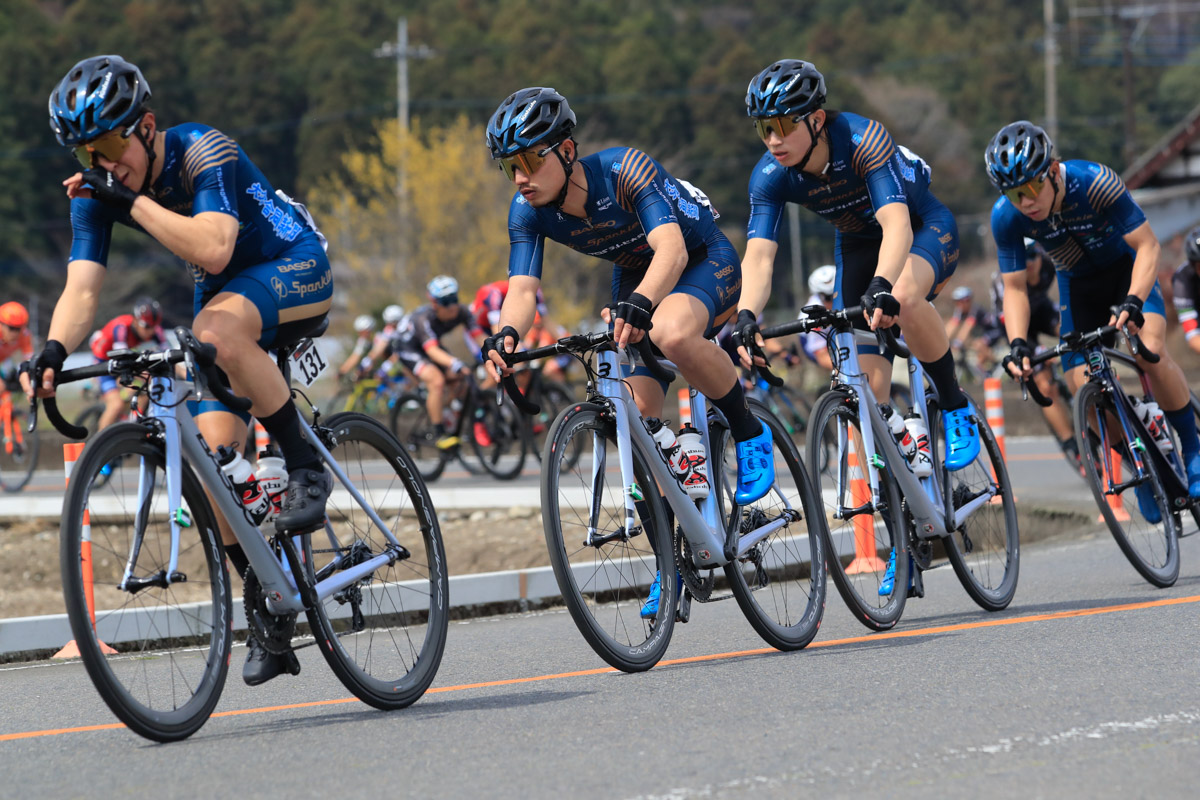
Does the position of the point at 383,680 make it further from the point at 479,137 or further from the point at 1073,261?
the point at 479,137

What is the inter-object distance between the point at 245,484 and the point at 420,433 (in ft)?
40.2

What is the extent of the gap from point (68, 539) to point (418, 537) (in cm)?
174

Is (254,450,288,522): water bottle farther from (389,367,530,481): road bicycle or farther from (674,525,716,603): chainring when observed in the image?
(389,367,530,481): road bicycle

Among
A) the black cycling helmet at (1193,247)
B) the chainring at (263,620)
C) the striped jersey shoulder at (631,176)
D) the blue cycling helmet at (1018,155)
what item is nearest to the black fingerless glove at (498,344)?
the striped jersey shoulder at (631,176)

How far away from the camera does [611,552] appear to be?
19.2ft

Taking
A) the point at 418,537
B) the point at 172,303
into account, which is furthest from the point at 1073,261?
the point at 172,303

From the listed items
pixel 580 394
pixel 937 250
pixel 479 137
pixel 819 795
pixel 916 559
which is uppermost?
pixel 479 137

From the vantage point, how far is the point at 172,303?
82938 millimetres

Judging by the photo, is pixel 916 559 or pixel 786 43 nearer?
pixel 916 559

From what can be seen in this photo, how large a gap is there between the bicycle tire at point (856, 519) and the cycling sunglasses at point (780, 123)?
1155 millimetres

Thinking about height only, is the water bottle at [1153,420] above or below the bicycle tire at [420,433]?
below

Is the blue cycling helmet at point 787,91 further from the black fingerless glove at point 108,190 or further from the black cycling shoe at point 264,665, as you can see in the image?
the black cycling shoe at point 264,665

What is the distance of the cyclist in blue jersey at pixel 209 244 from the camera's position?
15.8 ft

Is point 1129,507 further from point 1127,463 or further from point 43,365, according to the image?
point 43,365
